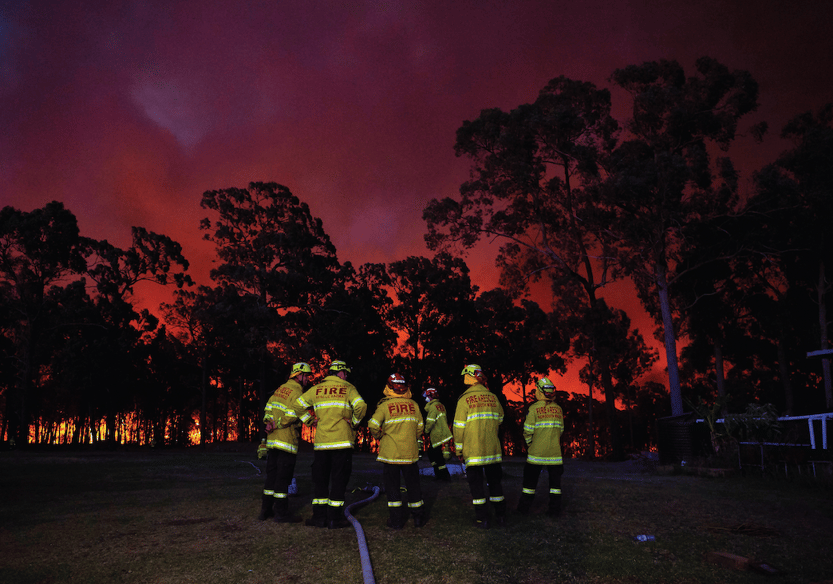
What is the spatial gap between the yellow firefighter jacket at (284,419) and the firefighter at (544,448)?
10.5 ft

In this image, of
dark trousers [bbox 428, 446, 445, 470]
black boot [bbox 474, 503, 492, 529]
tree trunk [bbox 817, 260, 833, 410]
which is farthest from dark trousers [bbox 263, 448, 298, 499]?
tree trunk [bbox 817, 260, 833, 410]

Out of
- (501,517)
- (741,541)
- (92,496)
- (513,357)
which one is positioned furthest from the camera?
(513,357)

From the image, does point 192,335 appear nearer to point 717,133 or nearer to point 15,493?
point 15,493

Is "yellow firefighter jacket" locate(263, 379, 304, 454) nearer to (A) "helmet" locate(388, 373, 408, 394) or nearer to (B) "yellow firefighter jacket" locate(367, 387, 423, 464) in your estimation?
(B) "yellow firefighter jacket" locate(367, 387, 423, 464)

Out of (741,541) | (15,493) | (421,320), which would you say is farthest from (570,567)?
(421,320)

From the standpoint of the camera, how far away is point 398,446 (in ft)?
23.9

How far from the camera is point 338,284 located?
3862 cm

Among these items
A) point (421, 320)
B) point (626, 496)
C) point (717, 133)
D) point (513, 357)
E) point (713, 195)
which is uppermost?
point (717, 133)

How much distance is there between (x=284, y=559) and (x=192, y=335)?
41.8m

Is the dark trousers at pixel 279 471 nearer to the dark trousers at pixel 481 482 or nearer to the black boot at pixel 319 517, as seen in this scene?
the black boot at pixel 319 517

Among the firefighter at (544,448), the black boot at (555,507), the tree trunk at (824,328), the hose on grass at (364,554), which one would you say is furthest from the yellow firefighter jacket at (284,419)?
the tree trunk at (824,328)

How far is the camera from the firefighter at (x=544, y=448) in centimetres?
764

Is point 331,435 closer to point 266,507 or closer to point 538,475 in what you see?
point 266,507

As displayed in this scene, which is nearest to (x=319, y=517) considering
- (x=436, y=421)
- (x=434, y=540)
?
(x=434, y=540)
